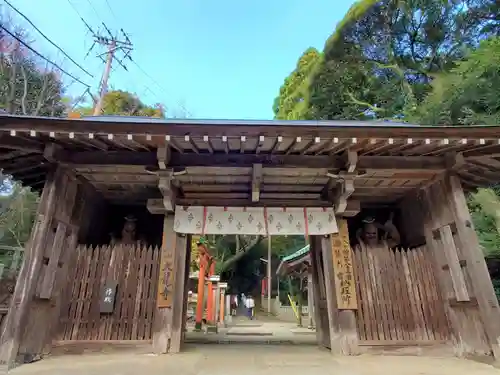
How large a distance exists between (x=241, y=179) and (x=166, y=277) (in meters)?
2.18

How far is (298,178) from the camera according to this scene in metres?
5.64

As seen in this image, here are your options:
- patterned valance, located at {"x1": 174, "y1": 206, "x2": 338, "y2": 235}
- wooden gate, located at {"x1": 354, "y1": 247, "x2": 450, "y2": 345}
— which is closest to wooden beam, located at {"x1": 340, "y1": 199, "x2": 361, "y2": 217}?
patterned valance, located at {"x1": 174, "y1": 206, "x2": 338, "y2": 235}

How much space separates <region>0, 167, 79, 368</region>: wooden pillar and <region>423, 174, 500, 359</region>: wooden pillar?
6590mm

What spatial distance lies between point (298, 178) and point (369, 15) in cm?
1952

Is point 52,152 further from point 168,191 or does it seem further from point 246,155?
point 246,155

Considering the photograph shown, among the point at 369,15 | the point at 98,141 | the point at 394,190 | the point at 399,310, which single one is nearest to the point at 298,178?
the point at 394,190

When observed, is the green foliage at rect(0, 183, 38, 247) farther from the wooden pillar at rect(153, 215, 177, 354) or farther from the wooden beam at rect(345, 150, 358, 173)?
the wooden beam at rect(345, 150, 358, 173)

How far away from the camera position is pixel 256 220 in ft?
19.3

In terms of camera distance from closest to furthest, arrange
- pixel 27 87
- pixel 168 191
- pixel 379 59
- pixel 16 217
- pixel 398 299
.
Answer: pixel 168 191
pixel 398 299
pixel 16 217
pixel 27 87
pixel 379 59

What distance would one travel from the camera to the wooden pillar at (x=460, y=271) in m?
4.57

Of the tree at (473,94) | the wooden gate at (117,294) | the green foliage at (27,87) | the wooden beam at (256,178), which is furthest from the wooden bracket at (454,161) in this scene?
the green foliage at (27,87)

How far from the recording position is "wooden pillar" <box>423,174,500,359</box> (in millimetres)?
4574

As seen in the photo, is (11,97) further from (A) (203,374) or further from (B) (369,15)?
(B) (369,15)

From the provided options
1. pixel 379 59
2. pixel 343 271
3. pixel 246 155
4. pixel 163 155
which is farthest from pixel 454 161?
pixel 379 59
